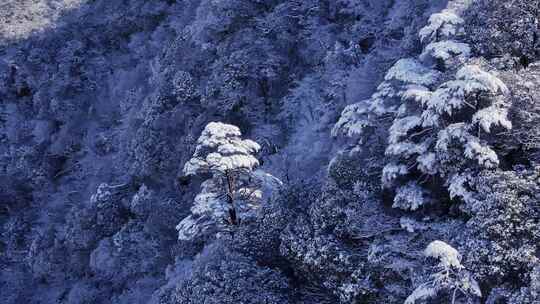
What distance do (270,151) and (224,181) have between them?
21.6ft

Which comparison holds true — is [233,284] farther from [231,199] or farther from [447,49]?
[447,49]

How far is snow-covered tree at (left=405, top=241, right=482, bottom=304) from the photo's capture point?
10070 millimetres

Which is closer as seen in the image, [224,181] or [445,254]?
[445,254]

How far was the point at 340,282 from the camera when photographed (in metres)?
13.1

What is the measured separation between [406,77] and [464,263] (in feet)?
19.9

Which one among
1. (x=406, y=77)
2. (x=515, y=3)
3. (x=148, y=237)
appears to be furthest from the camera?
(x=148, y=237)

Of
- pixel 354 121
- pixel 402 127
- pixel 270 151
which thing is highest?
pixel 402 127

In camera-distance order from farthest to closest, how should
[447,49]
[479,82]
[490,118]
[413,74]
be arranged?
[413,74], [447,49], [479,82], [490,118]

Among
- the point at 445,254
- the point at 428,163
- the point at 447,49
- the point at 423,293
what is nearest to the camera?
the point at 445,254

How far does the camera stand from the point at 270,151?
918 inches

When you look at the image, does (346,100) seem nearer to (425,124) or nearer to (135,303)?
(425,124)

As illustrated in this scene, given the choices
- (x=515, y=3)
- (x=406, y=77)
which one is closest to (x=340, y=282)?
(x=406, y=77)

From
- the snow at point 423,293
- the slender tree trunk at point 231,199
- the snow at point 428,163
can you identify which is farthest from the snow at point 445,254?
the slender tree trunk at point 231,199

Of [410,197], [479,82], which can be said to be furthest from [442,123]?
[410,197]
